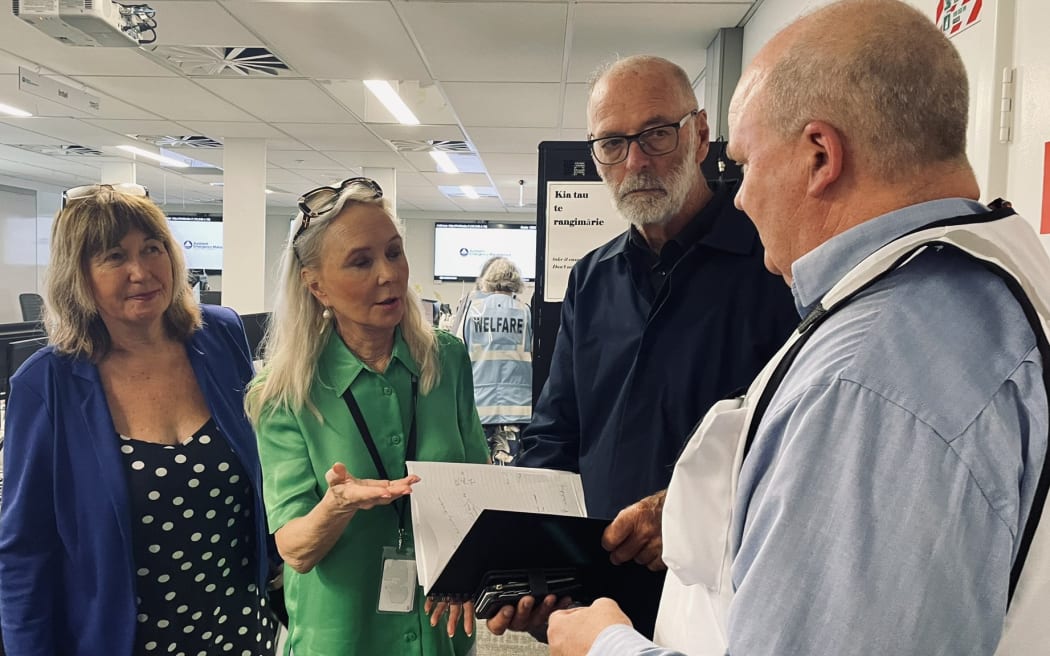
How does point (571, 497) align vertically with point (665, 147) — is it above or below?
below

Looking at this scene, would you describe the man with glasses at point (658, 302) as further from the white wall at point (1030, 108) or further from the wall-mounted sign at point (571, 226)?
the wall-mounted sign at point (571, 226)

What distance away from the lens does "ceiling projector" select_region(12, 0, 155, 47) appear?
106 inches

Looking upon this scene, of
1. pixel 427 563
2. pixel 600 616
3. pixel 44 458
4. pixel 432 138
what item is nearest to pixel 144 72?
pixel 432 138

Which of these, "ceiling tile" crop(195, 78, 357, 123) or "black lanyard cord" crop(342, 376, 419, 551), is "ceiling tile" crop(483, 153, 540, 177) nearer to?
"ceiling tile" crop(195, 78, 357, 123)

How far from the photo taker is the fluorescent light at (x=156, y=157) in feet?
24.2

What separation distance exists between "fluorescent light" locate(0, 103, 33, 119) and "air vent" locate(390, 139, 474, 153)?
308 centimetres

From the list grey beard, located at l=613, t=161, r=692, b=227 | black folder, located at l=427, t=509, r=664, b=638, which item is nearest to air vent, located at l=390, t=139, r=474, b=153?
grey beard, located at l=613, t=161, r=692, b=227

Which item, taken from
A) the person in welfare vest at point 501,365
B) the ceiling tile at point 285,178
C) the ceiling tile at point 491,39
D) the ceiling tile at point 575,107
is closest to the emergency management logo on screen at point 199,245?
the ceiling tile at point 285,178

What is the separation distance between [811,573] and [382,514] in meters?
0.91

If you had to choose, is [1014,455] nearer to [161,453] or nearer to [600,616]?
[600,616]

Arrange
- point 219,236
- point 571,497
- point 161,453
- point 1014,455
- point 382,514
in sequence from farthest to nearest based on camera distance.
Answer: point 219,236, point 161,453, point 382,514, point 571,497, point 1014,455

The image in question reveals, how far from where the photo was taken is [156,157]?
25.9 feet

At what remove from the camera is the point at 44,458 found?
1.31m

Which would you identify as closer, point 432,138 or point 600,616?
point 600,616
